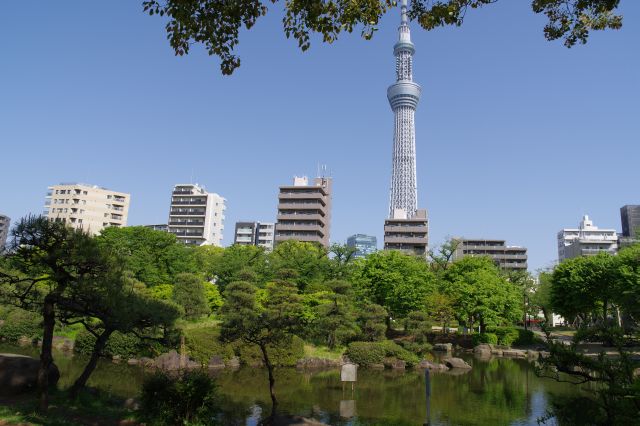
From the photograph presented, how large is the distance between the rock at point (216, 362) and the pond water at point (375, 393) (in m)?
1.45

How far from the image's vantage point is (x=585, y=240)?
368ft

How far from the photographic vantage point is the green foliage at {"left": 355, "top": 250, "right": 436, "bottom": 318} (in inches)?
1554

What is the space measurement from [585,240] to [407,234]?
5151 centimetres

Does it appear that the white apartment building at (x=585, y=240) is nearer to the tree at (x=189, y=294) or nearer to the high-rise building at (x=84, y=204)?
the tree at (x=189, y=294)

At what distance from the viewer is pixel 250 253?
47.8 meters

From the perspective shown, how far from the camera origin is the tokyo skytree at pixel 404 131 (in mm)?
128750

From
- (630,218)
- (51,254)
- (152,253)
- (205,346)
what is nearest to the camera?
(51,254)

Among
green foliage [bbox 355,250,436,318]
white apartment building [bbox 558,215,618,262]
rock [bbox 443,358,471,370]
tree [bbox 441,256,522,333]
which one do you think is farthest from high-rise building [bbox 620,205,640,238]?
rock [bbox 443,358,471,370]

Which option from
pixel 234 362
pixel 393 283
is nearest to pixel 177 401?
pixel 234 362

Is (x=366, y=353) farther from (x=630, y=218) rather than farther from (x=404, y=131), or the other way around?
(x=630, y=218)

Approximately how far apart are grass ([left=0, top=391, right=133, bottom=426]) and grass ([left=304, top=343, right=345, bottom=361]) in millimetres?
17997

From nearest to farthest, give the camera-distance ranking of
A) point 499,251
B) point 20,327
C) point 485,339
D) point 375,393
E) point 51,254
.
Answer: point 51,254
point 375,393
point 20,327
point 485,339
point 499,251

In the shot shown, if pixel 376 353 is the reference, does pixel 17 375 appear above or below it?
above

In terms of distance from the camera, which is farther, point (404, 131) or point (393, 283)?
point (404, 131)
